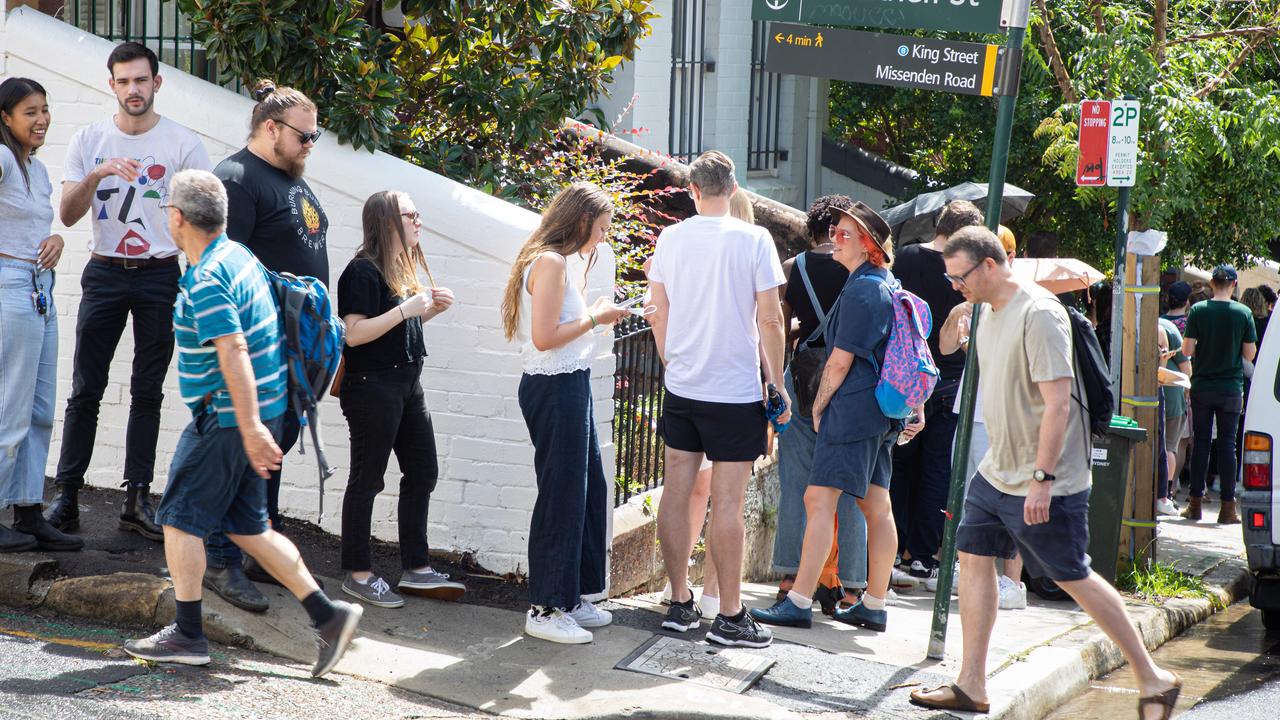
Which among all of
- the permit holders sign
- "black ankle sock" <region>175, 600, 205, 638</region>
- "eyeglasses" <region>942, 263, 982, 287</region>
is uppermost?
the permit holders sign

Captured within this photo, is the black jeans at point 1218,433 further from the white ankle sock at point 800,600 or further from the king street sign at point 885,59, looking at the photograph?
the king street sign at point 885,59

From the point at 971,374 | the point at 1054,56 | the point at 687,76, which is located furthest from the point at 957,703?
the point at 687,76

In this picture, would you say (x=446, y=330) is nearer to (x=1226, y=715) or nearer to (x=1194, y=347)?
(x=1226, y=715)

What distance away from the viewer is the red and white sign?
758 centimetres

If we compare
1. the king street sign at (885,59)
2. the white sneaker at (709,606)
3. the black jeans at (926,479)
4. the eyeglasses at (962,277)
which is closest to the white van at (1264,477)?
the black jeans at (926,479)

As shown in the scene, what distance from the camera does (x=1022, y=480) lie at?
5.03 m

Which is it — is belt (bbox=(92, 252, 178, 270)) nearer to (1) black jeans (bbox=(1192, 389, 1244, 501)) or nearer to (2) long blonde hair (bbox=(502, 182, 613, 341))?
(2) long blonde hair (bbox=(502, 182, 613, 341))

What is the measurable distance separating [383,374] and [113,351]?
129 centimetres

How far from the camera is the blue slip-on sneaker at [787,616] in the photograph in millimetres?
5969

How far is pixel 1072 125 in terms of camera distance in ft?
31.0

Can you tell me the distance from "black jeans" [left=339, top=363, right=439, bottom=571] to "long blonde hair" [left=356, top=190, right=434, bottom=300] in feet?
1.19

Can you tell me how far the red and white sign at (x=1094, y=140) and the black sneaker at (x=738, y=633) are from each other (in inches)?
141

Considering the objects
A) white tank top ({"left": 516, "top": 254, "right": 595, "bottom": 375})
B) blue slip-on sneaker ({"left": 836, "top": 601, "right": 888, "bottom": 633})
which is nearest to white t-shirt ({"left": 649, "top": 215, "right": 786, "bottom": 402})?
white tank top ({"left": 516, "top": 254, "right": 595, "bottom": 375})

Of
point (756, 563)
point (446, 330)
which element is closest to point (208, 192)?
point (446, 330)
